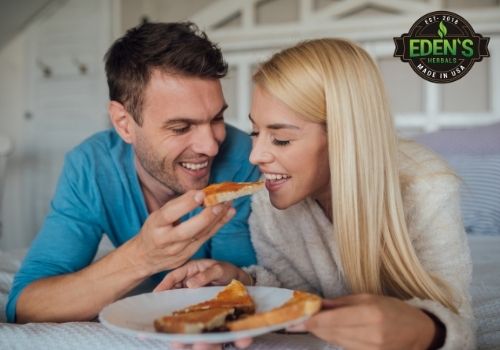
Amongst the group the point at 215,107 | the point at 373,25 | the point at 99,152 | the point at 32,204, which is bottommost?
the point at 32,204

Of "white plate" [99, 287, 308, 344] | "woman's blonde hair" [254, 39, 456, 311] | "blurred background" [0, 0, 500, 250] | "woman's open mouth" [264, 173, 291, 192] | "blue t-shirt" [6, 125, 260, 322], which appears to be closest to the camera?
"white plate" [99, 287, 308, 344]

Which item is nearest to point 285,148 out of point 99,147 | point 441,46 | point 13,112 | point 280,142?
point 280,142

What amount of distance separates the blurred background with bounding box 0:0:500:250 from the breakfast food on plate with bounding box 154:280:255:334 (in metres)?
1.63

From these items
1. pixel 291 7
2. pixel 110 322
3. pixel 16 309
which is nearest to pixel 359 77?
pixel 110 322

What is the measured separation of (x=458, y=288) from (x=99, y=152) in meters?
0.89

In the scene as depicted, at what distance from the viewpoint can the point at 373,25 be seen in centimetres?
228

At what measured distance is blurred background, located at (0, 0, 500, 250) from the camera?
236 centimetres

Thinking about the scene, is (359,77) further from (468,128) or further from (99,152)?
(468,128)

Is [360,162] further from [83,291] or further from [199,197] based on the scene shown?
[83,291]

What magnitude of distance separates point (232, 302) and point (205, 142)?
0.51 metres

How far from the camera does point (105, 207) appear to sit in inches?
50.8

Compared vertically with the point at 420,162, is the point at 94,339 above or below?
below

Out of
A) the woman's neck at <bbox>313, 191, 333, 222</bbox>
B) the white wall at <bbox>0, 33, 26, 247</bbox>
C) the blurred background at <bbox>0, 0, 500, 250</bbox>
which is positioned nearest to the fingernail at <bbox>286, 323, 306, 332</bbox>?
the woman's neck at <bbox>313, 191, 333, 222</bbox>

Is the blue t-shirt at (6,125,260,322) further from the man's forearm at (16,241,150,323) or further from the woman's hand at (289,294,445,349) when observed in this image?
the woman's hand at (289,294,445,349)
